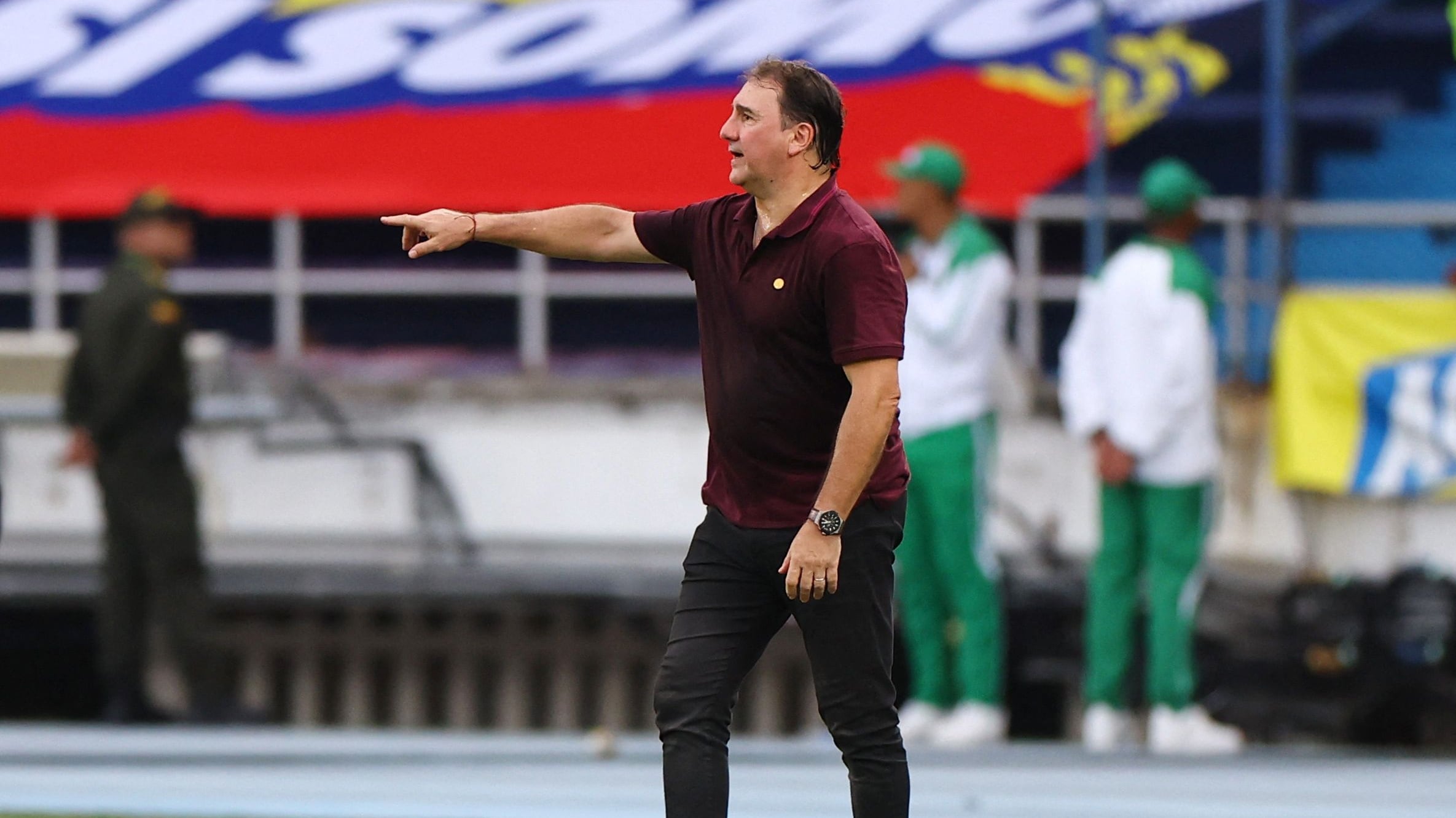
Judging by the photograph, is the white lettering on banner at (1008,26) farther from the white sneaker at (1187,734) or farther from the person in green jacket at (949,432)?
the white sneaker at (1187,734)

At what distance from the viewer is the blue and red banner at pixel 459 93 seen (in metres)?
9.68

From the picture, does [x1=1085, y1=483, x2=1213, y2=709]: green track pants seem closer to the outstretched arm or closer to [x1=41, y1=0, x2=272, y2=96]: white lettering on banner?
the outstretched arm

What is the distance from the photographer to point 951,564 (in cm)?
829

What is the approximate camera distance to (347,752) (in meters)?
8.02

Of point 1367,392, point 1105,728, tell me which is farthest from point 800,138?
point 1367,392

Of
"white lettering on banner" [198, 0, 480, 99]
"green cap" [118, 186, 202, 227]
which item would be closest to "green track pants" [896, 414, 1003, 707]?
"green cap" [118, 186, 202, 227]

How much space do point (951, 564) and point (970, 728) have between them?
0.56 m

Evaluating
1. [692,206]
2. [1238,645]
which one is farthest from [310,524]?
[692,206]

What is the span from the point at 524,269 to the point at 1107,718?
10.7ft

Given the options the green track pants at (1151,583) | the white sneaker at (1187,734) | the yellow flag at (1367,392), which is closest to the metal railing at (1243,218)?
the yellow flag at (1367,392)

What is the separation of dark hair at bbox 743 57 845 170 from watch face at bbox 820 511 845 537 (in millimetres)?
666

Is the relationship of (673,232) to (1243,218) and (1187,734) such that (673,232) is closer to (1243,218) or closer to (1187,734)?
(1187,734)

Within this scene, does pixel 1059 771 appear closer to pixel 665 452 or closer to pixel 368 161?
pixel 665 452

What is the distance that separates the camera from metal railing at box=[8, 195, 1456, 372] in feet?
31.4
